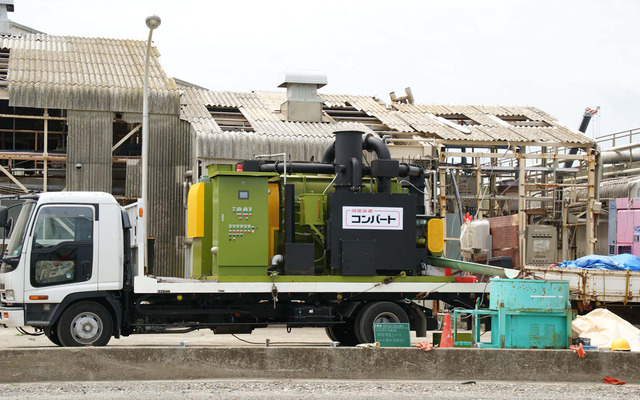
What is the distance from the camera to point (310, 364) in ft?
40.5

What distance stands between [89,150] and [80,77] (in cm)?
251

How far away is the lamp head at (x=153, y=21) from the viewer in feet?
65.0

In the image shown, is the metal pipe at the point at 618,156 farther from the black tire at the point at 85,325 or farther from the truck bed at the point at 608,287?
the black tire at the point at 85,325

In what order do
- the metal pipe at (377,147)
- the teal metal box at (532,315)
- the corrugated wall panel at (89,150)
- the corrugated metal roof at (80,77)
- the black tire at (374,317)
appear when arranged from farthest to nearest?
the corrugated wall panel at (89,150)
the corrugated metal roof at (80,77)
the metal pipe at (377,147)
the black tire at (374,317)
the teal metal box at (532,315)

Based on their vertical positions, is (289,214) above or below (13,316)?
above

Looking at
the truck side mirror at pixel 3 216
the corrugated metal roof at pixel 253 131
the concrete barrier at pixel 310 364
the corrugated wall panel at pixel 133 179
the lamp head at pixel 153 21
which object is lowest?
the concrete barrier at pixel 310 364

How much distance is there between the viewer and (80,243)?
15.0 meters

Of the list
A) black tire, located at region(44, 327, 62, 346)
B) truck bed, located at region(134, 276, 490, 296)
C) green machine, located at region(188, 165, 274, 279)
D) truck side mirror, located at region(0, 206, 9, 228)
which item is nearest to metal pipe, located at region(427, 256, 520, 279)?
truck bed, located at region(134, 276, 490, 296)

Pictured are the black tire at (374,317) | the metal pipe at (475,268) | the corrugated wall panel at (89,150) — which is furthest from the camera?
the corrugated wall panel at (89,150)

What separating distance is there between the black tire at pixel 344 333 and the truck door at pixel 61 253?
15.6 feet

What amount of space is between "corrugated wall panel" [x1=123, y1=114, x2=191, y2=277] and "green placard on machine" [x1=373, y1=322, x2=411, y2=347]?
540 inches

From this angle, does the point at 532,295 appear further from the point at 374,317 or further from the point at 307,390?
the point at 307,390

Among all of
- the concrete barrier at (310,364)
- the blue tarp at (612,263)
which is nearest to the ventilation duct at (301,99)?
the blue tarp at (612,263)

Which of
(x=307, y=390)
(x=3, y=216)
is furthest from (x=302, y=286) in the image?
(x=3, y=216)
